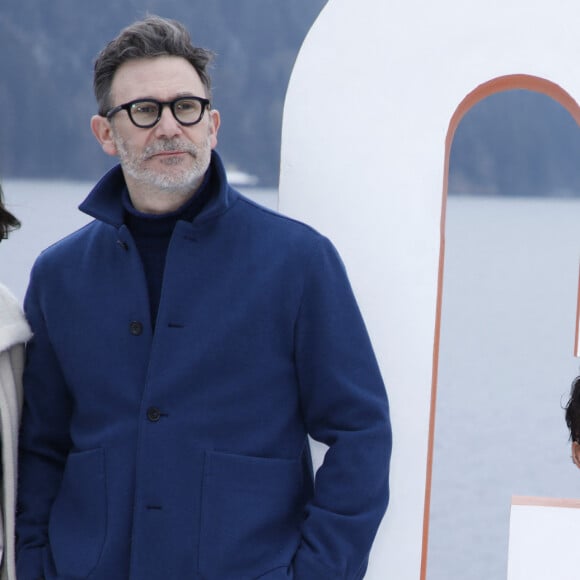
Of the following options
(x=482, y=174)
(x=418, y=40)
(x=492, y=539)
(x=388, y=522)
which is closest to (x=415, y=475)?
(x=388, y=522)

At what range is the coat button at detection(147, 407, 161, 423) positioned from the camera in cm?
150

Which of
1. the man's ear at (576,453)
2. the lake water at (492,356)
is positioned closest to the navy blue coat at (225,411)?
the lake water at (492,356)

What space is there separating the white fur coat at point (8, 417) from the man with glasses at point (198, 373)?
0.06 m

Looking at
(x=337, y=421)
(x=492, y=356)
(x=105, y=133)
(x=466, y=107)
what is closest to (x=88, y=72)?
(x=492, y=356)

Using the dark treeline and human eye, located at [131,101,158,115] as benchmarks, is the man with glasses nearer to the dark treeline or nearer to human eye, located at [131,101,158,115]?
human eye, located at [131,101,158,115]

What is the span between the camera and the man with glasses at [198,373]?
1.49m

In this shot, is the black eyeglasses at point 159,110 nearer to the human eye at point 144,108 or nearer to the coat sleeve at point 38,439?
the human eye at point 144,108

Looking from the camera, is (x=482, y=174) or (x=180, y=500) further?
(x=482, y=174)

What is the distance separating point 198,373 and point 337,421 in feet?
0.67

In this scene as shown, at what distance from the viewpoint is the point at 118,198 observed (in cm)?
159

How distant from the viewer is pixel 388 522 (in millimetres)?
1979

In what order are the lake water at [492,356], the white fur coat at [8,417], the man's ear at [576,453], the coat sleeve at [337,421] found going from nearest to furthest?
the coat sleeve at [337,421] < the white fur coat at [8,417] < the man's ear at [576,453] < the lake water at [492,356]

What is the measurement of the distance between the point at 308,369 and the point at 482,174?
18748 mm

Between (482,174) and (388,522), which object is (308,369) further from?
(482,174)
